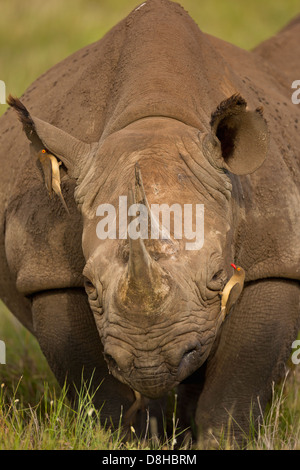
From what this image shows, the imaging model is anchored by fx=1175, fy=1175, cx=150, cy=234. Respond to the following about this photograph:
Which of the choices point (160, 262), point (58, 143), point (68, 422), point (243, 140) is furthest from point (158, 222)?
point (68, 422)

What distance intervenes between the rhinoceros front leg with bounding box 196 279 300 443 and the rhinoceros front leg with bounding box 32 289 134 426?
458mm

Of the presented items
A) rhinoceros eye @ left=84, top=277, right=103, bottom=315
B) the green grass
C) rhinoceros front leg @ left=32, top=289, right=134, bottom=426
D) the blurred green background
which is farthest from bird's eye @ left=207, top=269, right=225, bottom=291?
the blurred green background

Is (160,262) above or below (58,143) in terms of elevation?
below

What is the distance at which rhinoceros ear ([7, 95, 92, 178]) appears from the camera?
5.63 meters

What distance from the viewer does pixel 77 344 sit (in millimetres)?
6125

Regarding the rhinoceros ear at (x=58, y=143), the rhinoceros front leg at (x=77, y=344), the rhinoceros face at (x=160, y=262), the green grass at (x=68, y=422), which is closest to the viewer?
the rhinoceros face at (x=160, y=262)

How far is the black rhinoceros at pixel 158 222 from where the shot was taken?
4.97 m

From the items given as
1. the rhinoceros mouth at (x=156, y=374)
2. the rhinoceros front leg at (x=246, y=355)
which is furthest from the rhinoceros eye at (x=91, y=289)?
the rhinoceros front leg at (x=246, y=355)

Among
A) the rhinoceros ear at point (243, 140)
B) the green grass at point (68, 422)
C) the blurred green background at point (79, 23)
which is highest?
the blurred green background at point (79, 23)

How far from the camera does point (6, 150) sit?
7.04m

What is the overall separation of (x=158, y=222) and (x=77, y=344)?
4.55 ft

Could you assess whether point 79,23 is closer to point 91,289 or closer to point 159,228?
point 91,289

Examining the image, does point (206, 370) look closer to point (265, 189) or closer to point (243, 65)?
point (265, 189)

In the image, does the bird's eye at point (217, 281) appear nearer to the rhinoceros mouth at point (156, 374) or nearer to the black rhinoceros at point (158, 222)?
the black rhinoceros at point (158, 222)
